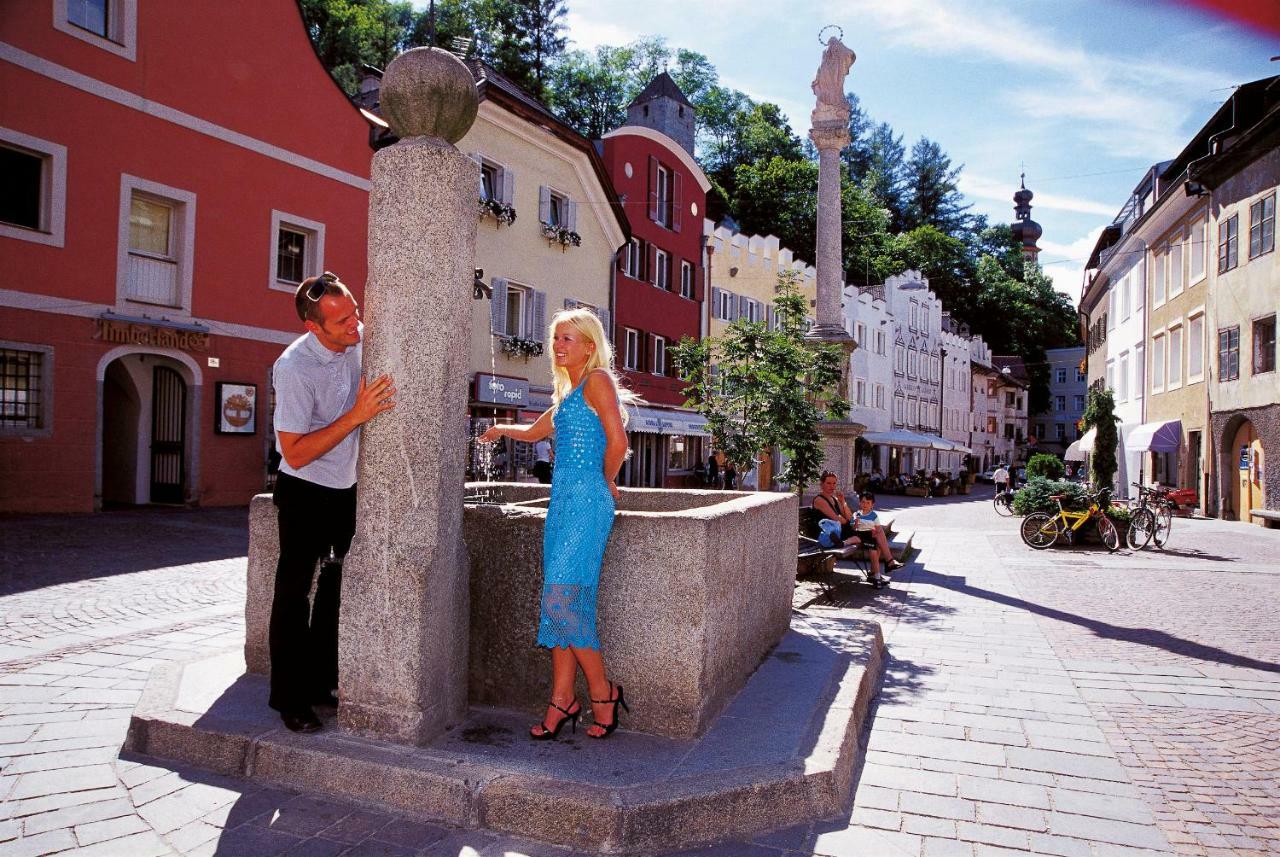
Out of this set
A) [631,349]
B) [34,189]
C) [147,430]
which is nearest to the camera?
[34,189]

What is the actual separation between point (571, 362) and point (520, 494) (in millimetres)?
2636

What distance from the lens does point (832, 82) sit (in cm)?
1630

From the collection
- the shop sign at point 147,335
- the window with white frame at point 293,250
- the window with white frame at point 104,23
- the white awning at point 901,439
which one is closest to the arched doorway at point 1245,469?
the white awning at point 901,439

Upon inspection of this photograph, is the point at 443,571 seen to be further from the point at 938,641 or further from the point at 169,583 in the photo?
the point at 169,583

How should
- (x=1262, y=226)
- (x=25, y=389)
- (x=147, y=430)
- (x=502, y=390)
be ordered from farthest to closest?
1. (x=1262, y=226)
2. (x=502, y=390)
3. (x=147, y=430)
4. (x=25, y=389)

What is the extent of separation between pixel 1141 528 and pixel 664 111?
93.4 feet

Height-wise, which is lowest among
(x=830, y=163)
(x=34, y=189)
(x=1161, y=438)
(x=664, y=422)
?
(x=1161, y=438)

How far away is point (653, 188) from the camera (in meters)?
31.0

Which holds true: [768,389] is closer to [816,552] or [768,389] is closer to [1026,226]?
[816,552]

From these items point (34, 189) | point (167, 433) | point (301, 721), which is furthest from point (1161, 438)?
point (301, 721)

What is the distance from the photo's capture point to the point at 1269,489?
2264 cm

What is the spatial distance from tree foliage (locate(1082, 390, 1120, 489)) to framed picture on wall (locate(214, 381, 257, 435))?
68.1 feet

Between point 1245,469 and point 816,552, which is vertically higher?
point 1245,469

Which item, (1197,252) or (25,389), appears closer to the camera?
(25,389)
